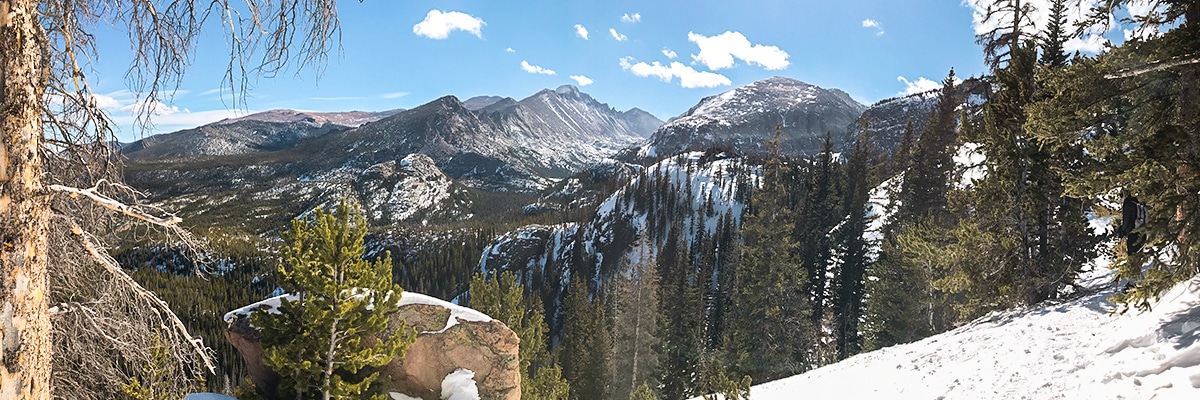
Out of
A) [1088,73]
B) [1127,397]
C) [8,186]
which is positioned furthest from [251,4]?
[1088,73]

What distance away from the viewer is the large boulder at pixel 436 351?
12.7 metres

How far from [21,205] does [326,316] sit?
27.6 ft

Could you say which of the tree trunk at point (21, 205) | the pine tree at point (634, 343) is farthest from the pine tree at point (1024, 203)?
the pine tree at point (634, 343)

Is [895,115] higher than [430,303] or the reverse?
higher

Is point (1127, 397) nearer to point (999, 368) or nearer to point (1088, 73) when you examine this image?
point (999, 368)

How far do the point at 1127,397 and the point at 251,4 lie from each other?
10.6 metres

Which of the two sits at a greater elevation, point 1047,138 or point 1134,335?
point 1047,138

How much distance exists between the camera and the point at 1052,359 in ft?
30.7

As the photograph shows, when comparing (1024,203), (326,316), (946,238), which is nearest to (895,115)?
(946,238)

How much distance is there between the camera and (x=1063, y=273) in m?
14.2

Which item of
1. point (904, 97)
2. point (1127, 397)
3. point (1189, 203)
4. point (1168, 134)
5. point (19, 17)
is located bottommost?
point (1127, 397)

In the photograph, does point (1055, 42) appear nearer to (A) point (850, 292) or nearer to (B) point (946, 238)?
(B) point (946, 238)

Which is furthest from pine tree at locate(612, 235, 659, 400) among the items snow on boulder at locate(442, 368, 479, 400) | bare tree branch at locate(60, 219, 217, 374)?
bare tree branch at locate(60, 219, 217, 374)

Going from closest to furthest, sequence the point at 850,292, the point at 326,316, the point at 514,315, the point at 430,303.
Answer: the point at 326,316 → the point at 430,303 → the point at 514,315 → the point at 850,292
